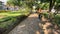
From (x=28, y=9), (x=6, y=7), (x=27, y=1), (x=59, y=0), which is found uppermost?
(x=59, y=0)

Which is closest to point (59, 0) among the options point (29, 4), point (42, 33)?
point (42, 33)

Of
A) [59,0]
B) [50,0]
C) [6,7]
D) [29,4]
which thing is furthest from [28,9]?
[6,7]

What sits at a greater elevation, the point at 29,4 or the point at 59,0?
the point at 59,0

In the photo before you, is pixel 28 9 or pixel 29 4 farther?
pixel 28 9

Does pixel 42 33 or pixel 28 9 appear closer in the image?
pixel 42 33

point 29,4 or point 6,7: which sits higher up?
point 29,4

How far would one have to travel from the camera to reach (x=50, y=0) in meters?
22.3

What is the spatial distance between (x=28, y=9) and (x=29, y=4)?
124 inches

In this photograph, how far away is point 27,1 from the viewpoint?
108ft

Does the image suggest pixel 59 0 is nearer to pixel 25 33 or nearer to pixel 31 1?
pixel 25 33

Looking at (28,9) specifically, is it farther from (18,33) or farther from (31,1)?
(18,33)

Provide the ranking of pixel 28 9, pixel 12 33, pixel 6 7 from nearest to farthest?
pixel 12 33 < pixel 28 9 < pixel 6 7

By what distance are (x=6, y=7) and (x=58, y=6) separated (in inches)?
1578

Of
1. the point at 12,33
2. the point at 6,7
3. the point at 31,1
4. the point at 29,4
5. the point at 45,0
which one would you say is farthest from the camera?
the point at 6,7
